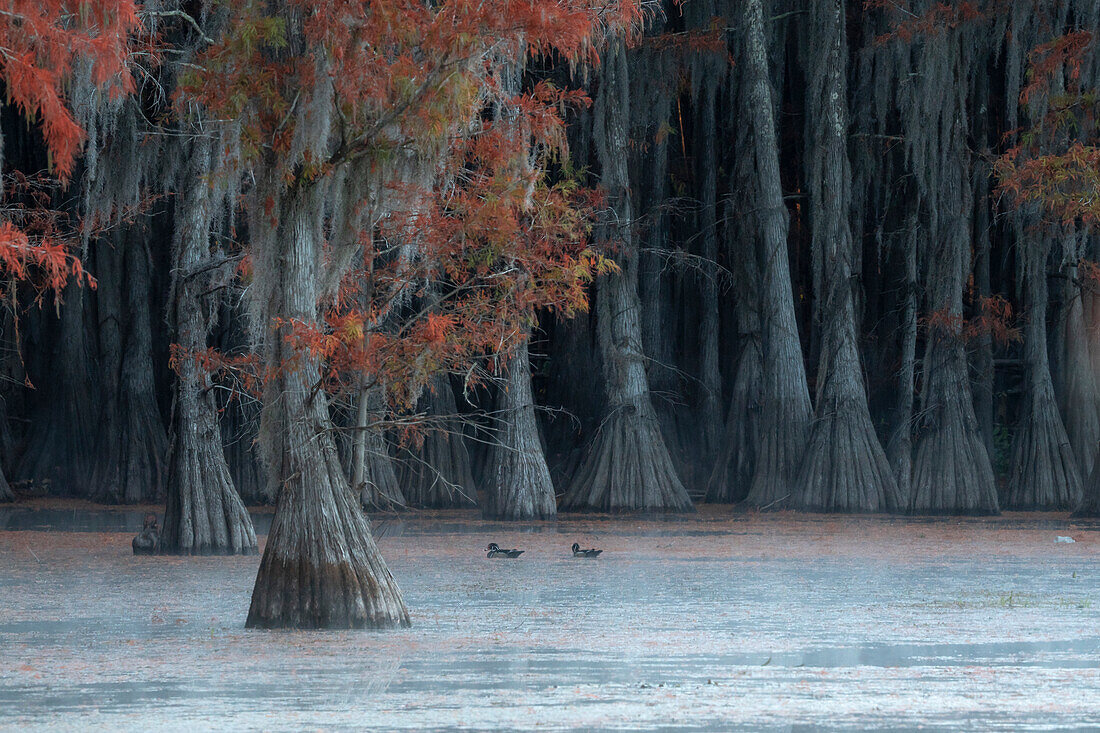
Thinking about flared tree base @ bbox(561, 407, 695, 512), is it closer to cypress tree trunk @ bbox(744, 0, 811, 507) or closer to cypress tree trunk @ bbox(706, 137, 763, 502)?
cypress tree trunk @ bbox(744, 0, 811, 507)

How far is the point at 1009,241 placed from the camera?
21.6 metres

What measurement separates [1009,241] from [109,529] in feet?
44.6

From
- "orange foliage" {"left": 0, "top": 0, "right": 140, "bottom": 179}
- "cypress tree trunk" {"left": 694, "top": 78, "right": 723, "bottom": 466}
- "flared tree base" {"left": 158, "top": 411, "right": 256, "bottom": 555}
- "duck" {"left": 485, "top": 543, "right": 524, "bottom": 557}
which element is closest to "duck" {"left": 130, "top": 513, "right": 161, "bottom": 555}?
"flared tree base" {"left": 158, "top": 411, "right": 256, "bottom": 555}

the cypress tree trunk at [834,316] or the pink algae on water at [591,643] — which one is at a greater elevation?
the cypress tree trunk at [834,316]

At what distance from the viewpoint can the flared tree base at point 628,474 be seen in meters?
18.4

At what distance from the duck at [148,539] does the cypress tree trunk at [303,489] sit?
4783 millimetres

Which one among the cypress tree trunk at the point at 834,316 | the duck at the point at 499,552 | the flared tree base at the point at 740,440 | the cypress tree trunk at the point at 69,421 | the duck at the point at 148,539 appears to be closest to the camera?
the duck at the point at 499,552

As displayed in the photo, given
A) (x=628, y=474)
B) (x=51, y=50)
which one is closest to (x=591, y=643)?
(x=51, y=50)

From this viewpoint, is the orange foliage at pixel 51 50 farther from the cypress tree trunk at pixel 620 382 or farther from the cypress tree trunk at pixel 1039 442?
the cypress tree trunk at pixel 1039 442

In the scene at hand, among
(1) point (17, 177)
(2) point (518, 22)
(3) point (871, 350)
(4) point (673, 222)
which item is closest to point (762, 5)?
(4) point (673, 222)

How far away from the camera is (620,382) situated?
62.4 ft

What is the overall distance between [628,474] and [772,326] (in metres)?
2.89

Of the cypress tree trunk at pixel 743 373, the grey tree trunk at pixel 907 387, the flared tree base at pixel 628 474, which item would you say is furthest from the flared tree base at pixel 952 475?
the flared tree base at pixel 628 474

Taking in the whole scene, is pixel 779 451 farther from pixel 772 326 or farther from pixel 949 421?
pixel 949 421
